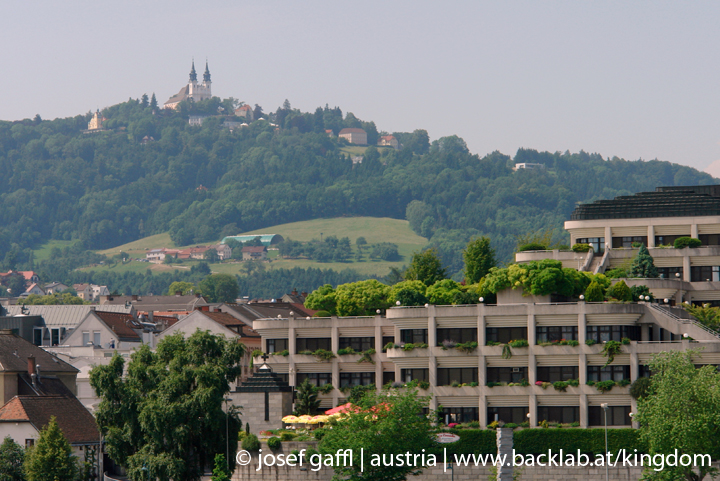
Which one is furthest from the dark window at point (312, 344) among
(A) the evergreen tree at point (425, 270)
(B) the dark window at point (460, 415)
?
(A) the evergreen tree at point (425, 270)

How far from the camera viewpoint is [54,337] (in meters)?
168

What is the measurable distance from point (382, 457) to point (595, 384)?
2533 cm

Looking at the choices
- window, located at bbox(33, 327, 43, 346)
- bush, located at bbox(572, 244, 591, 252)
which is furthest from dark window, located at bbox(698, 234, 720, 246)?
window, located at bbox(33, 327, 43, 346)

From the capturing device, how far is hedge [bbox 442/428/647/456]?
324 feet

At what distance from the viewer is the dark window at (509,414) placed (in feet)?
349

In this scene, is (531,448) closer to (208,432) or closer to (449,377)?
(449,377)

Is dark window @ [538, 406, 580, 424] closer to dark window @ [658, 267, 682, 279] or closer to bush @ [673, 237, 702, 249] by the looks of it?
dark window @ [658, 267, 682, 279]

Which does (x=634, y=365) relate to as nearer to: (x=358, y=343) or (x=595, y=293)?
(x=595, y=293)

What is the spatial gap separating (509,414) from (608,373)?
30.9 ft

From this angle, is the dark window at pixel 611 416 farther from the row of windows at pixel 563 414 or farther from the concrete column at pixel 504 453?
the concrete column at pixel 504 453

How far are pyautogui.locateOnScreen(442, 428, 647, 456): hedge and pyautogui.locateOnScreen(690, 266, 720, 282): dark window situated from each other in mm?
30051

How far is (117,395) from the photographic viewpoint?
90.1 metres

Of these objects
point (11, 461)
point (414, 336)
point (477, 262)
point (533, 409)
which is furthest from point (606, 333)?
point (11, 461)

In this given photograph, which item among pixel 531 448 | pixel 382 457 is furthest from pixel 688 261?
pixel 382 457
